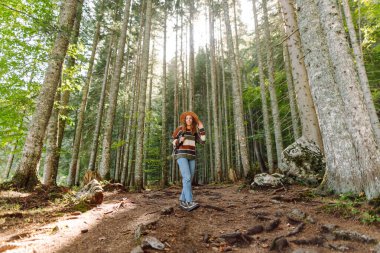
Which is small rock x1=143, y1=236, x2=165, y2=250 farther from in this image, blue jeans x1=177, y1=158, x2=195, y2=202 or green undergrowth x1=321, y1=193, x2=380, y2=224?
green undergrowth x1=321, y1=193, x2=380, y2=224

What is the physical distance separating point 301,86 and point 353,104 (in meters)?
5.02

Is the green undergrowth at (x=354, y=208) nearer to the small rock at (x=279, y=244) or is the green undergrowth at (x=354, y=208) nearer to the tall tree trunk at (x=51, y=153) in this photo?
the small rock at (x=279, y=244)

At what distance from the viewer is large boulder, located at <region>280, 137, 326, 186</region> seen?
7246mm

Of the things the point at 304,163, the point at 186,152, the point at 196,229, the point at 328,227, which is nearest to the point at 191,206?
the point at 196,229

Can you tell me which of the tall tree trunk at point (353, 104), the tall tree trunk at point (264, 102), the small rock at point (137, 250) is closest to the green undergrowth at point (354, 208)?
the tall tree trunk at point (353, 104)

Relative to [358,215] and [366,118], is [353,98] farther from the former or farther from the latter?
[358,215]

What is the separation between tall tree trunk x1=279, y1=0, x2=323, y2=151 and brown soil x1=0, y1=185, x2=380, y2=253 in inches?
159

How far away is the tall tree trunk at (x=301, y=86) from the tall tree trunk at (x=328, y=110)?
2.69 m

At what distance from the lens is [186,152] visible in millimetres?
5125

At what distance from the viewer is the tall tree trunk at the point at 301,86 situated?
8.49 m

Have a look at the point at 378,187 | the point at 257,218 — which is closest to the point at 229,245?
the point at 257,218

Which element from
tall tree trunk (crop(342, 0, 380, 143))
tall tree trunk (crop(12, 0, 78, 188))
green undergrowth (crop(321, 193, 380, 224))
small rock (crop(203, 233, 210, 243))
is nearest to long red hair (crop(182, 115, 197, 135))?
small rock (crop(203, 233, 210, 243))

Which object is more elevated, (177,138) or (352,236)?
(177,138)

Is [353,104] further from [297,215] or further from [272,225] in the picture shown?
[272,225]
